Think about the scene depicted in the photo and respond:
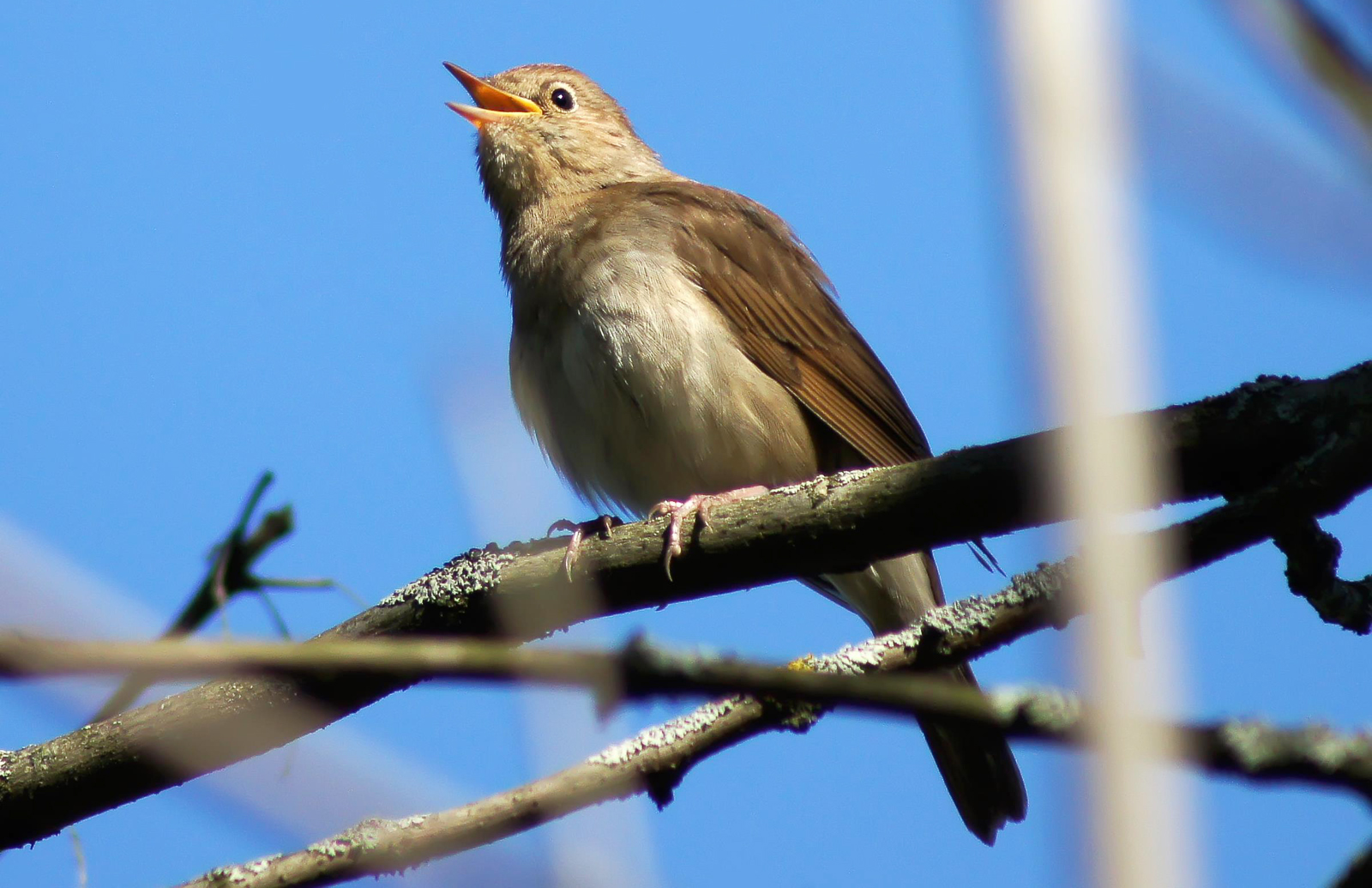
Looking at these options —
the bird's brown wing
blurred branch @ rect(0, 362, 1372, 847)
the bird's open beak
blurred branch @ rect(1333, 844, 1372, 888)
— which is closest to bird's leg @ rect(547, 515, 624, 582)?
blurred branch @ rect(0, 362, 1372, 847)

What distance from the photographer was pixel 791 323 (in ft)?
20.1

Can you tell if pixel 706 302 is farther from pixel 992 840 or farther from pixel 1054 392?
pixel 1054 392

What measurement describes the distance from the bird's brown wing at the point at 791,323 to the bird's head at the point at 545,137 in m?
0.55

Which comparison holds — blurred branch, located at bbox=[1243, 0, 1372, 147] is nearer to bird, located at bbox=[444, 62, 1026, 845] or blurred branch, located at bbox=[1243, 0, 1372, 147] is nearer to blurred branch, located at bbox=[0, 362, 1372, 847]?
blurred branch, located at bbox=[0, 362, 1372, 847]

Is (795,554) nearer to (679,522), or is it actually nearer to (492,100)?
(679,522)

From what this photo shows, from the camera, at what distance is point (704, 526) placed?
387 cm

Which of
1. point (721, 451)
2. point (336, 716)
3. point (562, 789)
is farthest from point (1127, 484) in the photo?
point (721, 451)

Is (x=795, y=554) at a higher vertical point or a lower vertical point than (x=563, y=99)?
lower

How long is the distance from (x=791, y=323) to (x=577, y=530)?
2.10 meters

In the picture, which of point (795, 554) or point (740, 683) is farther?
point (795, 554)

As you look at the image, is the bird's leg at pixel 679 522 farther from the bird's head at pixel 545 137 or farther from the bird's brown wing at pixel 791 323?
the bird's head at pixel 545 137

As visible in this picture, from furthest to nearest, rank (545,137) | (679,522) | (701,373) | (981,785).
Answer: (545,137)
(701,373)
(981,785)
(679,522)

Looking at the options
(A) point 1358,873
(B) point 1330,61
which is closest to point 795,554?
(A) point 1358,873

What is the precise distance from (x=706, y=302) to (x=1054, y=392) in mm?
4647
